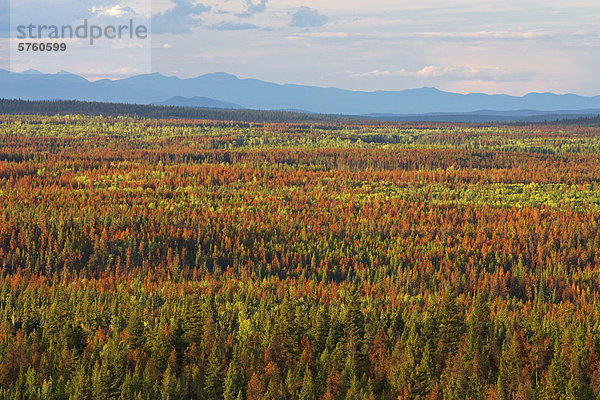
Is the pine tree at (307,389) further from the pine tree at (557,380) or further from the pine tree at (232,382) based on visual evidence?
the pine tree at (557,380)

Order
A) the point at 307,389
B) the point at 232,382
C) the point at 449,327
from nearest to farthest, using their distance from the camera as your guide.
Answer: the point at 307,389
the point at 232,382
the point at 449,327

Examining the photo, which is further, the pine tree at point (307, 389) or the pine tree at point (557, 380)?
the pine tree at point (557, 380)

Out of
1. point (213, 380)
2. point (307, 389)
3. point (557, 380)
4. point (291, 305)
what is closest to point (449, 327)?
point (291, 305)

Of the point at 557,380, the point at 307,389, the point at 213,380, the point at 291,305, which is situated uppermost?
the point at 291,305

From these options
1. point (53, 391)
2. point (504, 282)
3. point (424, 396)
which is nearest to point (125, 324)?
point (53, 391)

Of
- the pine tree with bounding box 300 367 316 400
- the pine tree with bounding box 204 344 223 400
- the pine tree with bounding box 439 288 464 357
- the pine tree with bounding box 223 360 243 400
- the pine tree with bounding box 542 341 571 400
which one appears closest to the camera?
the pine tree with bounding box 300 367 316 400

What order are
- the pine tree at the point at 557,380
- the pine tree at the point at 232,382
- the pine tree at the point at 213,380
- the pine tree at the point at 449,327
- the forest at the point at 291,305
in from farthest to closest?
1. the pine tree at the point at 449,327
2. the forest at the point at 291,305
3. the pine tree at the point at 213,380
4. the pine tree at the point at 232,382
5. the pine tree at the point at 557,380

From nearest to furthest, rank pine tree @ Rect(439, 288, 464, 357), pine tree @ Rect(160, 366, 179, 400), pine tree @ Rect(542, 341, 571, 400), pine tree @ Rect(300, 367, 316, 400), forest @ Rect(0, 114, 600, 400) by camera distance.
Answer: pine tree @ Rect(160, 366, 179, 400) → pine tree @ Rect(300, 367, 316, 400) → pine tree @ Rect(542, 341, 571, 400) → forest @ Rect(0, 114, 600, 400) → pine tree @ Rect(439, 288, 464, 357)

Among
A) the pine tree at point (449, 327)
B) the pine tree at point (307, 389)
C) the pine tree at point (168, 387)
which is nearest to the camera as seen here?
the pine tree at point (168, 387)

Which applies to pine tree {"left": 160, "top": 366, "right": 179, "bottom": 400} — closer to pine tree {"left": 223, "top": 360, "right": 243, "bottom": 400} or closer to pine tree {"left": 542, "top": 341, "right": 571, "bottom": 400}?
pine tree {"left": 223, "top": 360, "right": 243, "bottom": 400}

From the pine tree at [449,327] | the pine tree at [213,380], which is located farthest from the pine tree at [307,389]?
the pine tree at [449,327]

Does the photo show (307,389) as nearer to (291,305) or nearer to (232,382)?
(232,382)

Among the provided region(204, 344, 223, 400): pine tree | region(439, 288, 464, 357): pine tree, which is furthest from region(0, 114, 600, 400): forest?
region(439, 288, 464, 357): pine tree

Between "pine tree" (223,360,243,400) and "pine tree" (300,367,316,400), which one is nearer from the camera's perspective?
"pine tree" (300,367,316,400)
